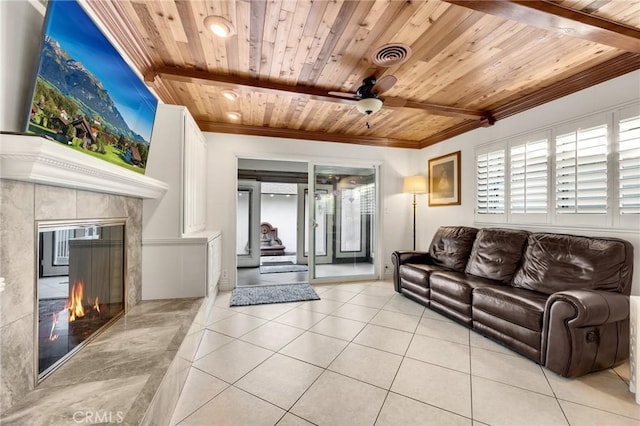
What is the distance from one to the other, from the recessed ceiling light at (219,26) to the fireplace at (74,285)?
1.64 m

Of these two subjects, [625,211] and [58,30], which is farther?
[625,211]

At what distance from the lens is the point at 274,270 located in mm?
5871

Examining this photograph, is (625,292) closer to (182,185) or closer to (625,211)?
(625,211)

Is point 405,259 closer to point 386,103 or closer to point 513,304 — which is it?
point 513,304

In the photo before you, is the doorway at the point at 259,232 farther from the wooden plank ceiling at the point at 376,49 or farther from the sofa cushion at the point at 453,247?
the wooden plank ceiling at the point at 376,49

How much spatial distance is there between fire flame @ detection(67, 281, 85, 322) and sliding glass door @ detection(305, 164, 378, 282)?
10.8 ft

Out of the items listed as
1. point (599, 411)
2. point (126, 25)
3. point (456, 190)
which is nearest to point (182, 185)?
point (126, 25)

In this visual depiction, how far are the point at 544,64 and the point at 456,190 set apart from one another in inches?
80.1

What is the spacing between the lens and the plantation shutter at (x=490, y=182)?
3.48m

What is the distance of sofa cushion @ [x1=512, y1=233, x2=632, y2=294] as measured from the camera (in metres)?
2.17

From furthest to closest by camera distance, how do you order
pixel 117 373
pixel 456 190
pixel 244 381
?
pixel 456 190 < pixel 244 381 < pixel 117 373

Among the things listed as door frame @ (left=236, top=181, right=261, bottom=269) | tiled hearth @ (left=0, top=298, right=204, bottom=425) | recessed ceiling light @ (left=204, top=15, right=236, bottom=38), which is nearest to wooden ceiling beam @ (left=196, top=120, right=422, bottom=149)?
door frame @ (left=236, top=181, right=261, bottom=269)

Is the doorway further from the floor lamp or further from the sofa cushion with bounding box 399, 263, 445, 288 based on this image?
the floor lamp

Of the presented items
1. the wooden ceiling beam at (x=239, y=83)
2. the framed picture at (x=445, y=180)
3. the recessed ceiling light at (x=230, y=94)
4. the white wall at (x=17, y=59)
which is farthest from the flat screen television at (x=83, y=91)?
the framed picture at (x=445, y=180)
